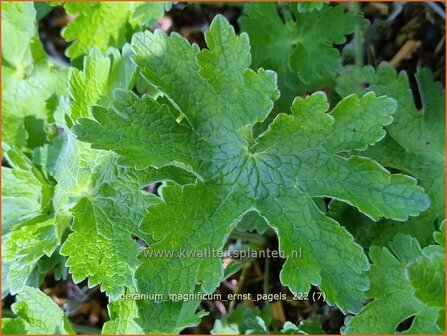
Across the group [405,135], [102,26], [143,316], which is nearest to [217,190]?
[143,316]

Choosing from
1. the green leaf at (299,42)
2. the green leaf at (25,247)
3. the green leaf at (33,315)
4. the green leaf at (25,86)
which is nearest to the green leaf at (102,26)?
the green leaf at (25,86)

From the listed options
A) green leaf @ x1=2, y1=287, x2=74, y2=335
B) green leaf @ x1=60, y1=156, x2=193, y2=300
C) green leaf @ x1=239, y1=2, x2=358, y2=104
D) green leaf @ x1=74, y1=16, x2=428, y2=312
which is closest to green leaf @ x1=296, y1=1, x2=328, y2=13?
green leaf @ x1=239, y1=2, x2=358, y2=104

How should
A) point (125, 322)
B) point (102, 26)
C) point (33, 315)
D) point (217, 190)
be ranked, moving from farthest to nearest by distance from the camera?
point (102, 26) < point (33, 315) < point (125, 322) < point (217, 190)

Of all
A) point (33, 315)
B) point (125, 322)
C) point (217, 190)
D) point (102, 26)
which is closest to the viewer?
point (217, 190)

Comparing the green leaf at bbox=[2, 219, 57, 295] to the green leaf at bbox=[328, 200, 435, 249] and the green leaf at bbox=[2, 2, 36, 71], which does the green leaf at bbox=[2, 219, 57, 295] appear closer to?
the green leaf at bbox=[2, 2, 36, 71]

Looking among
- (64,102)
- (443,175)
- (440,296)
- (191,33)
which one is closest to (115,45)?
(64,102)

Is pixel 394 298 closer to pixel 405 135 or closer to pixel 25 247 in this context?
pixel 405 135
